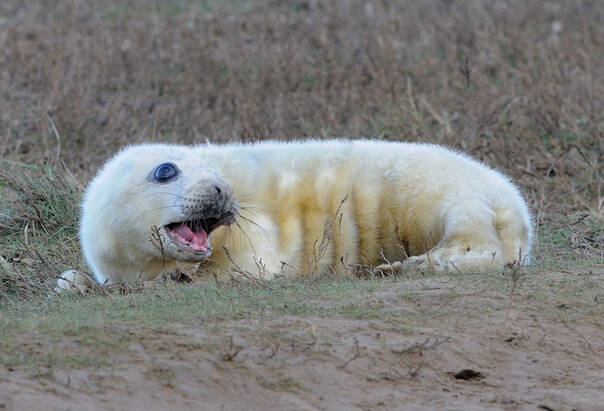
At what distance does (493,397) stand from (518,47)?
772cm

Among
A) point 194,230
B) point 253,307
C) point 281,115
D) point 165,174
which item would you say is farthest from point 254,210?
point 281,115

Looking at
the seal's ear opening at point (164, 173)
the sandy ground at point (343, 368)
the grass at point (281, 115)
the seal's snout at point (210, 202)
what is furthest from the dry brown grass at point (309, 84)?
the sandy ground at point (343, 368)

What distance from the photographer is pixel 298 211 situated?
5.24 metres

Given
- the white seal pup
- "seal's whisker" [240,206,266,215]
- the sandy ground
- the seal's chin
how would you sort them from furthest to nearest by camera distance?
"seal's whisker" [240,206,266,215] → the white seal pup → the seal's chin → the sandy ground

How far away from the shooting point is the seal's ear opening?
4.95 metres

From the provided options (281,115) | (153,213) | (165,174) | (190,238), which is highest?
(165,174)

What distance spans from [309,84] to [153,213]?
17.6 ft

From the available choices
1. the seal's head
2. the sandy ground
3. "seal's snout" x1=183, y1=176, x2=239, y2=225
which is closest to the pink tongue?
the seal's head

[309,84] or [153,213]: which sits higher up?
[153,213]

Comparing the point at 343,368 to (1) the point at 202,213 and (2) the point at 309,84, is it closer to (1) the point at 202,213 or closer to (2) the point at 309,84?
(1) the point at 202,213

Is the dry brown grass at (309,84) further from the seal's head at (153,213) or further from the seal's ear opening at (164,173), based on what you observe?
the seal's ear opening at (164,173)

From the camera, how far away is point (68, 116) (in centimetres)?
866

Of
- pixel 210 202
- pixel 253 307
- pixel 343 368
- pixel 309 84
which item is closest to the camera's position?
pixel 343 368

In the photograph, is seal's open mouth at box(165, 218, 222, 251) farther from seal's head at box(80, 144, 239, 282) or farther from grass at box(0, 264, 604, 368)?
grass at box(0, 264, 604, 368)
